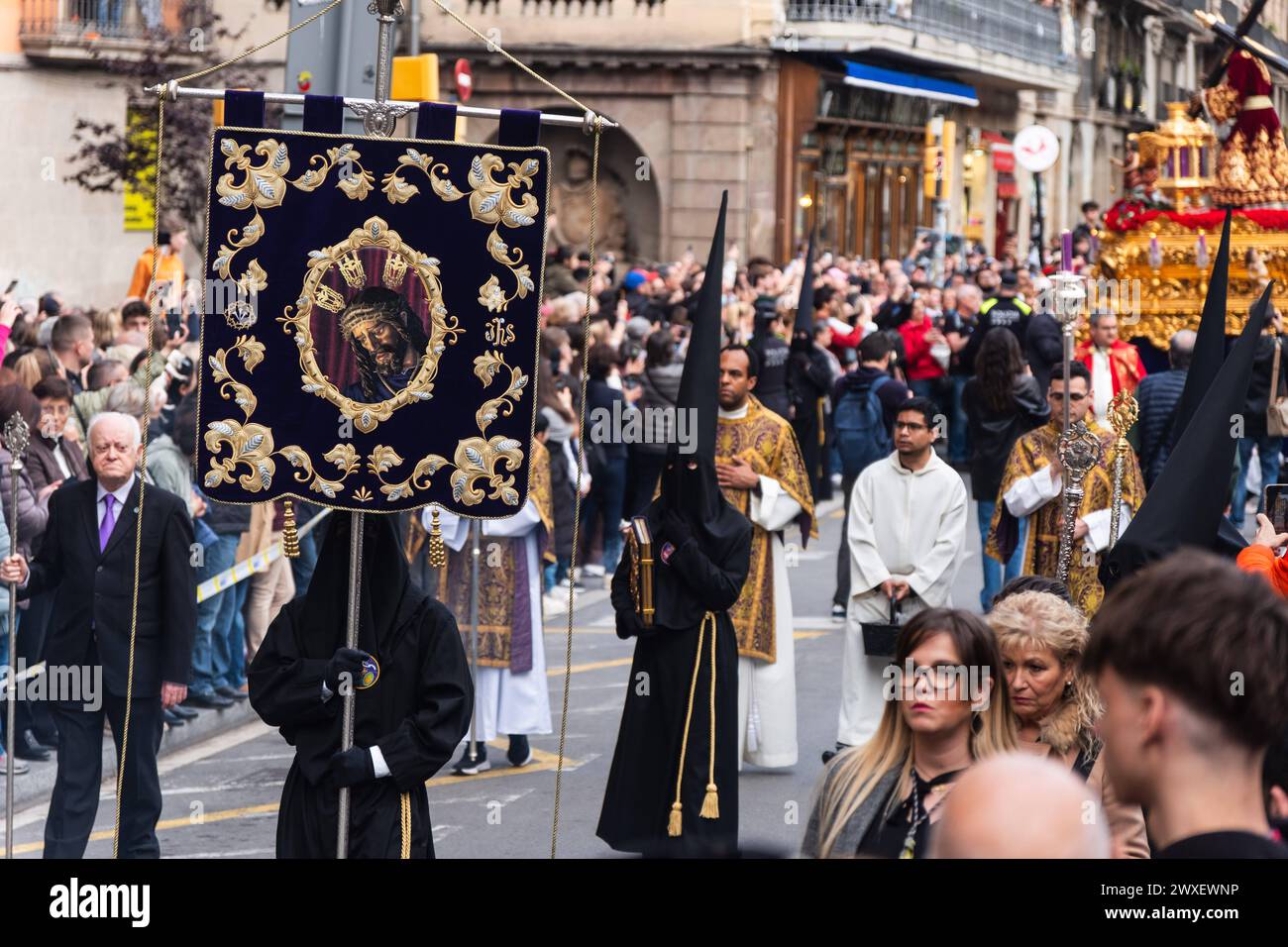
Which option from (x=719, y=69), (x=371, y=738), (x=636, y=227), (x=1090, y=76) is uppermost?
(x=1090, y=76)

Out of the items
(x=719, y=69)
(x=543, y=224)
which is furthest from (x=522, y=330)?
(x=719, y=69)

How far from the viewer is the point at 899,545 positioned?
9.73 m

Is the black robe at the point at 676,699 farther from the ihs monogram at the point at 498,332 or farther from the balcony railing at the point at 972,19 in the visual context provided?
the balcony railing at the point at 972,19

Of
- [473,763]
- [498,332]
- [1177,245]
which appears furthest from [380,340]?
[1177,245]

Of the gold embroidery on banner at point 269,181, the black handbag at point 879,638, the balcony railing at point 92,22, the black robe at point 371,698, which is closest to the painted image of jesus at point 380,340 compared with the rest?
the gold embroidery on banner at point 269,181

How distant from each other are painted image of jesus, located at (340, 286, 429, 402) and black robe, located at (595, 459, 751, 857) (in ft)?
8.21

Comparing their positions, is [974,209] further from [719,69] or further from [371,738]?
[371,738]

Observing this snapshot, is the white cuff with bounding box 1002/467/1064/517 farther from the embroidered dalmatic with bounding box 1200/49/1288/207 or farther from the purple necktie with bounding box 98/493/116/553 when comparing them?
the embroidered dalmatic with bounding box 1200/49/1288/207

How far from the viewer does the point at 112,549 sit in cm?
786

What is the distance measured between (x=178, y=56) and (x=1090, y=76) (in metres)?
29.0

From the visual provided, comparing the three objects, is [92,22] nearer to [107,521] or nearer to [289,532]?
[107,521]

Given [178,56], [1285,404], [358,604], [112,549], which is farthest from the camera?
[178,56]
